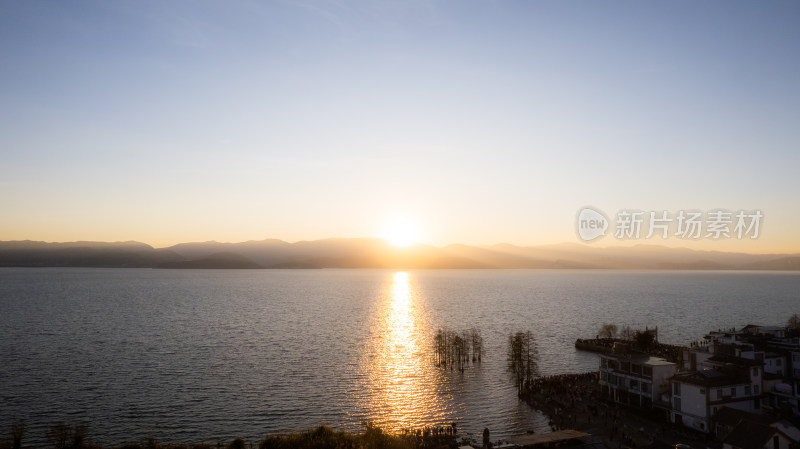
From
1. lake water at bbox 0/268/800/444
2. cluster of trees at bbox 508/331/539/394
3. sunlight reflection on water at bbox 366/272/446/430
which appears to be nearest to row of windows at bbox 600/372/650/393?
cluster of trees at bbox 508/331/539/394

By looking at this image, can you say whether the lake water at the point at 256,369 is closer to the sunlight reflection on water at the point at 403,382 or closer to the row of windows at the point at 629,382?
the sunlight reflection on water at the point at 403,382

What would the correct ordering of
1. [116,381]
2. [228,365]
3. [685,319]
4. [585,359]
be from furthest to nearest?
[685,319], [585,359], [228,365], [116,381]

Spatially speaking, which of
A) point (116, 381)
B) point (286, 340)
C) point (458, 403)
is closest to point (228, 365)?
point (116, 381)

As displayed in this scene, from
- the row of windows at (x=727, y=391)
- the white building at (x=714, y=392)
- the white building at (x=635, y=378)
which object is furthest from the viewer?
the white building at (x=635, y=378)

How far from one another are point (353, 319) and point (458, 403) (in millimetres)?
95459

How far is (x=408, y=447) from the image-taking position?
43.2 m

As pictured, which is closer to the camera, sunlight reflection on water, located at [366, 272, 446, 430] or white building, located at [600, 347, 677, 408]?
white building, located at [600, 347, 677, 408]

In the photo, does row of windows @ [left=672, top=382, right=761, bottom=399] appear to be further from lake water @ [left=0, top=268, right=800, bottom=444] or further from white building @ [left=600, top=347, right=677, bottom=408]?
lake water @ [left=0, top=268, right=800, bottom=444]

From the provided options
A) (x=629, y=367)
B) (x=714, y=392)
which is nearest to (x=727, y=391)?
(x=714, y=392)

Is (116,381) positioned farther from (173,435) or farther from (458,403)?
(458,403)

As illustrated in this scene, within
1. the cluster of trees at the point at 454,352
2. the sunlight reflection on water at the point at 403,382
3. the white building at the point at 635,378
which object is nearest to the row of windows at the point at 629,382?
the white building at the point at 635,378

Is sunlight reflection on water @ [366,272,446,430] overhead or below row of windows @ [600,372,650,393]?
below

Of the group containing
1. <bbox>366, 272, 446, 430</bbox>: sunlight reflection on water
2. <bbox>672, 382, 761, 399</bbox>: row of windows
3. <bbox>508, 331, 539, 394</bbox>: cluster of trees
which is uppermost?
<bbox>672, 382, 761, 399</bbox>: row of windows

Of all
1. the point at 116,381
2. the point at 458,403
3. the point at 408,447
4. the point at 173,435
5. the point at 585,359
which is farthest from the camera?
the point at 585,359
